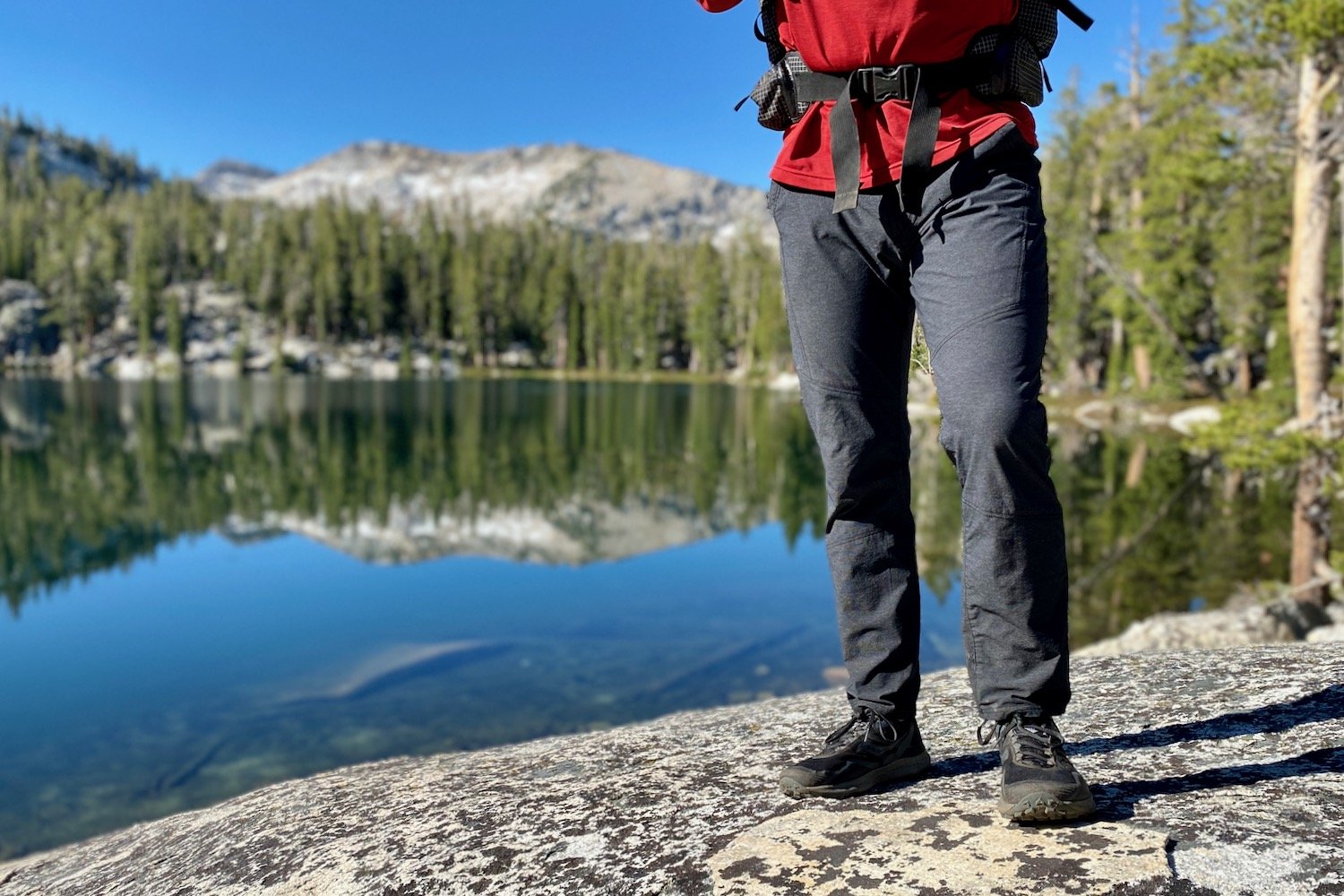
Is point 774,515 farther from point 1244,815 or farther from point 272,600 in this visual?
point 1244,815

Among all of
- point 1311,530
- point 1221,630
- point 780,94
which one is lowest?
point 1221,630

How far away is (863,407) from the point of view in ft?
8.29

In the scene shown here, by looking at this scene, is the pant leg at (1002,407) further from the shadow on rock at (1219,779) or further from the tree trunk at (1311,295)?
the tree trunk at (1311,295)

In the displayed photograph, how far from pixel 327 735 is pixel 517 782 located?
757 centimetres

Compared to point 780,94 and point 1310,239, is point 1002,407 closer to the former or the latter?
point 780,94

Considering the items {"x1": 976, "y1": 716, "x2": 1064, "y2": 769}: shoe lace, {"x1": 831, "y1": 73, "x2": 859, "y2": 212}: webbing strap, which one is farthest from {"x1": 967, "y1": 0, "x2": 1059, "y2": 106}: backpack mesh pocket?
{"x1": 976, "y1": 716, "x2": 1064, "y2": 769}: shoe lace

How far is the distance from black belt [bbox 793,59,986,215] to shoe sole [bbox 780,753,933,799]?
150cm

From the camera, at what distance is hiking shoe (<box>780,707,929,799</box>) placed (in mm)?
2457

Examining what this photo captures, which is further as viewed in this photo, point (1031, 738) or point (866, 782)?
point (866, 782)

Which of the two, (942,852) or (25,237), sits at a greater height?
(25,237)

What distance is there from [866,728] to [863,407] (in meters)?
0.90

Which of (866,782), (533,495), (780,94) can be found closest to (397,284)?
(533,495)

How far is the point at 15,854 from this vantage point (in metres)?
7.30

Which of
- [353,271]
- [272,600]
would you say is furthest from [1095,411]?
[353,271]
